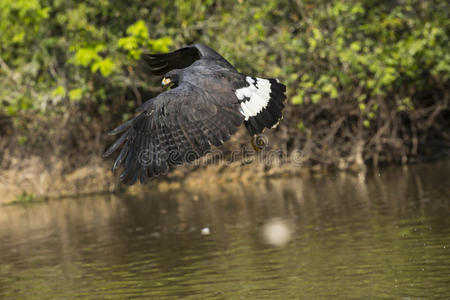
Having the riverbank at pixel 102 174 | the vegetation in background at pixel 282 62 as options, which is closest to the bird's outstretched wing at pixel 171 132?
the vegetation in background at pixel 282 62

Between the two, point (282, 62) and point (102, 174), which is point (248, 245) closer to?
point (282, 62)

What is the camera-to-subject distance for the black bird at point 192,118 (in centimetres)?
653

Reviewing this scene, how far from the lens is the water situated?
6.53m

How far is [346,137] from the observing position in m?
15.7

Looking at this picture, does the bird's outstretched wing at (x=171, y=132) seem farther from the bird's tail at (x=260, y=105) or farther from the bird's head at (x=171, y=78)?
the bird's head at (x=171, y=78)

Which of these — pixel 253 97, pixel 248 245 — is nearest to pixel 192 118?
pixel 253 97

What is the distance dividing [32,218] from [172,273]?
6.23 m

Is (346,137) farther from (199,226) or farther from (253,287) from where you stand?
(253,287)

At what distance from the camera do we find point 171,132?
667 cm

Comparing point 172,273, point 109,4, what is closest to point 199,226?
point 172,273

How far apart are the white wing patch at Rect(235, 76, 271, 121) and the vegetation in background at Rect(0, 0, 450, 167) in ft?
18.5

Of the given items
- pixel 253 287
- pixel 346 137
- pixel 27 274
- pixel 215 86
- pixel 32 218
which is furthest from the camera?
pixel 346 137

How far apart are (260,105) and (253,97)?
0.38 feet

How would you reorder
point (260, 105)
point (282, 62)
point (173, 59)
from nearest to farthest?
point (260, 105) → point (173, 59) → point (282, 62)
